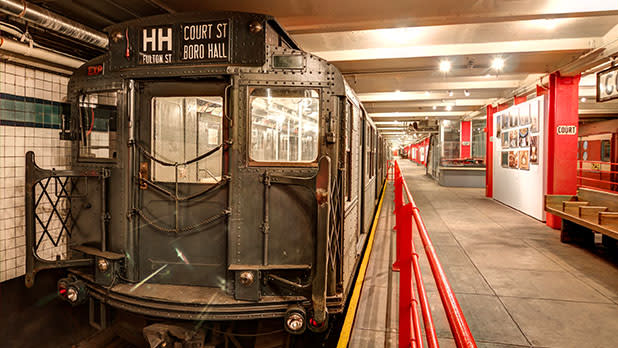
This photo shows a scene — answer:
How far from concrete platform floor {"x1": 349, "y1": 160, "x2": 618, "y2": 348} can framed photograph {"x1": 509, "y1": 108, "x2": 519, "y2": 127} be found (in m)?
3.95

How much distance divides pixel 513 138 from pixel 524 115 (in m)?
1.23

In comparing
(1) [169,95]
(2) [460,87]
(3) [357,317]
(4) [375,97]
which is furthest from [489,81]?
(1) [169,95]

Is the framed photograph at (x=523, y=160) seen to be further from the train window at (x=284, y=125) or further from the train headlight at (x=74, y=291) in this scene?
the train headlight at (x=74, y=291)

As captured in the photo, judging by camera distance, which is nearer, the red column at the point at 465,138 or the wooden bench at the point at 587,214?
the wooden bench at the point at 587,214

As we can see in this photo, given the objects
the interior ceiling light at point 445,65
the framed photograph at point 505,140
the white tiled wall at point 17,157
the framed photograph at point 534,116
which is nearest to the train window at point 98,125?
the white tiled wall at point 17,157

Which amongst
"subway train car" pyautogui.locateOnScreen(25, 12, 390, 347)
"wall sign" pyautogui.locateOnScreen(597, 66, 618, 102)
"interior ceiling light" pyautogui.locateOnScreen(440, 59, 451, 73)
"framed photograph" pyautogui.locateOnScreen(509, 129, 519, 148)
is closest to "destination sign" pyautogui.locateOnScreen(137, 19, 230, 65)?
"subway train car" pyautogui.locateOnScreen(25, 12, 390, 347)

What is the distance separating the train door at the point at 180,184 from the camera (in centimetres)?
358

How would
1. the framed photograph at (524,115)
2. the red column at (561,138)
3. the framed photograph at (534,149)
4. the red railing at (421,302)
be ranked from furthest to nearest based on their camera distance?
the framed photograph at (524,115)
the framed photograph at (534,149)
the red column at (561,138)
the red railing at (421,302)

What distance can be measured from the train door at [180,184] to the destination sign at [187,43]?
0.26 metres

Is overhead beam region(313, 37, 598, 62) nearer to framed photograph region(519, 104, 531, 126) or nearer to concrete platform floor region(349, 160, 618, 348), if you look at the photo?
framed photograph region(519, 104, 531, 126)

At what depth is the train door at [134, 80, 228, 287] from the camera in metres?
3.58

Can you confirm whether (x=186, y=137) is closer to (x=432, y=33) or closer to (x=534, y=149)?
(x=432, y=33)

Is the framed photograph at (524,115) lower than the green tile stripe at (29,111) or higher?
higher

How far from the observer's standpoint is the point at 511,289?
4914mm
